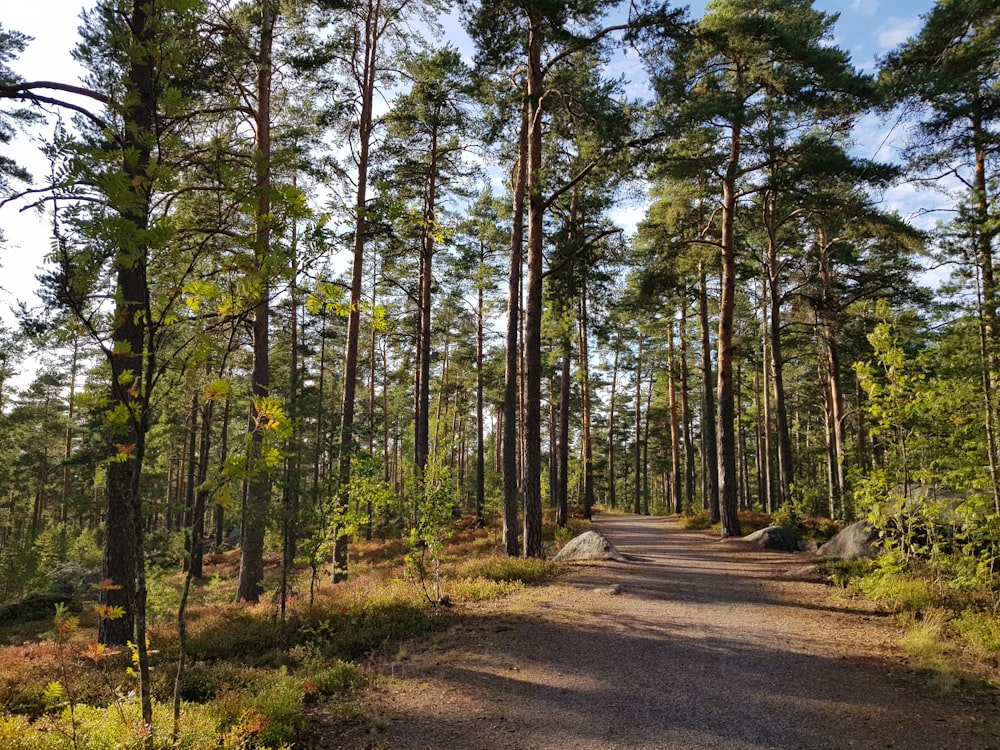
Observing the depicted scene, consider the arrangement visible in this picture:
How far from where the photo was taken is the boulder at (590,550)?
1187 centimetres

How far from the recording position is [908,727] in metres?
4.36

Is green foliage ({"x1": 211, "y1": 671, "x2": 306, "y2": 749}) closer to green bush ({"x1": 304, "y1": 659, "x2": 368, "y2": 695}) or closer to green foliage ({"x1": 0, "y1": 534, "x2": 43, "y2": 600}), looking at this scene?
green bush ({"x1": 304, "y1": 659, "x2": 368, "y2": 695})

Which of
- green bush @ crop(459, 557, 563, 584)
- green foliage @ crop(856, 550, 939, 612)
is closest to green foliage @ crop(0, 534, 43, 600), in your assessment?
green bush @ crop(459, 557, 563, 584)

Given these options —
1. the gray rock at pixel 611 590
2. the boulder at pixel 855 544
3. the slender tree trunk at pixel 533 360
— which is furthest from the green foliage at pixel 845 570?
the slender tree trunk at pixel 533 360

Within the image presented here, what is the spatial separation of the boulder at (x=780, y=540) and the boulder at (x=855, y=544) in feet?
4.60

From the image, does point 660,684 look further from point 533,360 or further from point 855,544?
point 855,544

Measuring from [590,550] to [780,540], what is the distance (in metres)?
4.96

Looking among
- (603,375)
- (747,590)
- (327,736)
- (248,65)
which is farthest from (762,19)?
(603,375)

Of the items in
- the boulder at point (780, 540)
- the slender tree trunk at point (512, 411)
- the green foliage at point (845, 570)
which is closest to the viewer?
the green foliage at point (845, 570)

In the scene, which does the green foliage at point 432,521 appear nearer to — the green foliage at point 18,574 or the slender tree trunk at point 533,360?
the slender tree trunk at point 533,360

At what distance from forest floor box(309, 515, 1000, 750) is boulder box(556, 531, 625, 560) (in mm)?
3319

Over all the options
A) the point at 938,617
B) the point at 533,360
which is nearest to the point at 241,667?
the point at 533,360

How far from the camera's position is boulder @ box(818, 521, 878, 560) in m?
10.2

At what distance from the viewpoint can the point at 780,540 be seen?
42.4 ft
